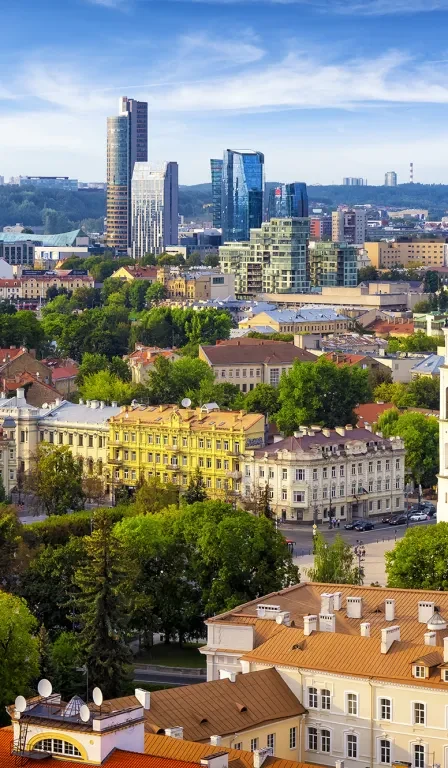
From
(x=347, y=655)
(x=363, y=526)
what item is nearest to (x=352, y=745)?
(x=347, y=655)

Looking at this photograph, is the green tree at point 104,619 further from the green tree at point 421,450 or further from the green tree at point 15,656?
the green tree at point 421,450

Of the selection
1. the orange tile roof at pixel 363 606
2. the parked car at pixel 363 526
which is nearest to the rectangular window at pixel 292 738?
the orange tile roof at pixel 363 606

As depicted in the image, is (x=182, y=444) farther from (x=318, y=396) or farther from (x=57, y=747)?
(x=57, y=747)

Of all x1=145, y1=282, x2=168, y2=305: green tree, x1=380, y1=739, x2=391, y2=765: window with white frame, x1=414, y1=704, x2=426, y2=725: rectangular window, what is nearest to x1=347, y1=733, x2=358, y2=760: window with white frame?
x1=380, y1=739, x2=391, y2=765: window with white frame

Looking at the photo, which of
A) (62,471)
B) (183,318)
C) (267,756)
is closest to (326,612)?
(267,756)

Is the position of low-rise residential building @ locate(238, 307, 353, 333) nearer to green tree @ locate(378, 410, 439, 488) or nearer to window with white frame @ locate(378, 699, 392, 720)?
green tree @ locate(378, 410, 439, 488)
